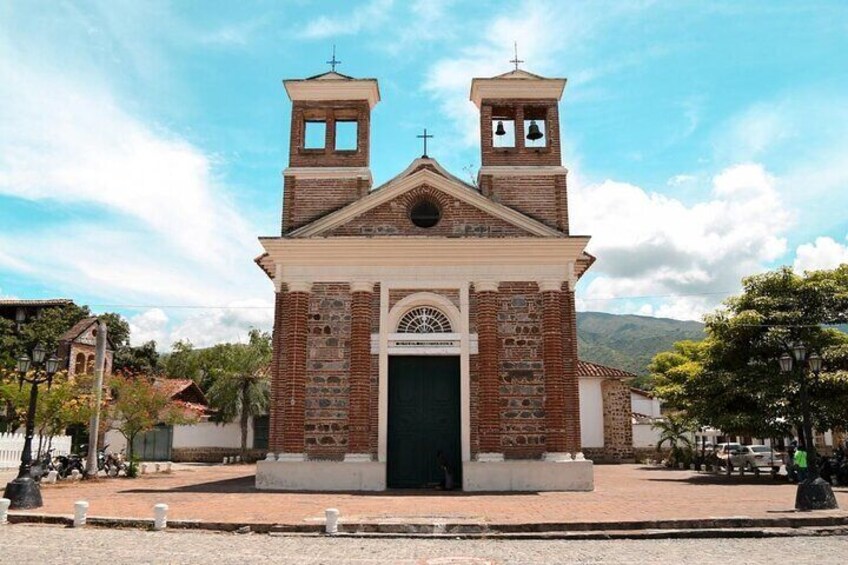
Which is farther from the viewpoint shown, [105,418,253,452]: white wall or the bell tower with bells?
[105,418,253,452]: white wall

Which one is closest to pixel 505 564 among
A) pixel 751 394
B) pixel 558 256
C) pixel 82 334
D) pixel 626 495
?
pixel 626 495

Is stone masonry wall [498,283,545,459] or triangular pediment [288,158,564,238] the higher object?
triangular pediment [288,158,564,238]

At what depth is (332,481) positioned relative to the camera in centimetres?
1839

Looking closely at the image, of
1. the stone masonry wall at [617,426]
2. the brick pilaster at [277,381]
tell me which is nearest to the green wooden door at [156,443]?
the brick pilaster at [277,381]

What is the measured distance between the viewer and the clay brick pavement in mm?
12641

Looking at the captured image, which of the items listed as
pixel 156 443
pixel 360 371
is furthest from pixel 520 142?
pixel 156 443

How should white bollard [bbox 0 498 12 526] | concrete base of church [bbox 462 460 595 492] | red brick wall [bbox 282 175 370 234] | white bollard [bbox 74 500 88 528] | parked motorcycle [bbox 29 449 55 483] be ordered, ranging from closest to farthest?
white bollard [bbox 74 500 88 528] → white bollard [bbox 0 498 12 526] → concrete base of church [bbox 462 460 595 492] → parked motorcycle [bbox 29 449 55 483] → red brick wall [bbox 282 175 370 234]

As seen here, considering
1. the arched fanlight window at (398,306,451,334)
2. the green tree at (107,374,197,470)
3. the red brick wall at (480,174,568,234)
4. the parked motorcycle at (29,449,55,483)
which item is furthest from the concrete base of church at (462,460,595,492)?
the green tree at (107,374,197,470)

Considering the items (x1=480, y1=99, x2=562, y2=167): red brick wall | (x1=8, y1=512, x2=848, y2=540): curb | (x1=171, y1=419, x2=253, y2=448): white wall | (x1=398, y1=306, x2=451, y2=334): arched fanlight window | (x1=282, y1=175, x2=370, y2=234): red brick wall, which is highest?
(x1=480, y1=99, x2=562, y2=167): red brick wall

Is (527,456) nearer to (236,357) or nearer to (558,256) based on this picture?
(558,256)

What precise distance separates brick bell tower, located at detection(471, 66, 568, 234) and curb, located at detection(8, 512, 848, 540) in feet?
33.8

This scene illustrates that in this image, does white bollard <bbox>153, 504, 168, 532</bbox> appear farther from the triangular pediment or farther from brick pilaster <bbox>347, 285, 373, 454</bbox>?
the triangular pediment

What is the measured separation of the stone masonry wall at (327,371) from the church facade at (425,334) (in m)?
0.03

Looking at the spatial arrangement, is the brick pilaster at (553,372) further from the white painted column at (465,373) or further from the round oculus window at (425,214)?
the round oculus window at (425,214)
